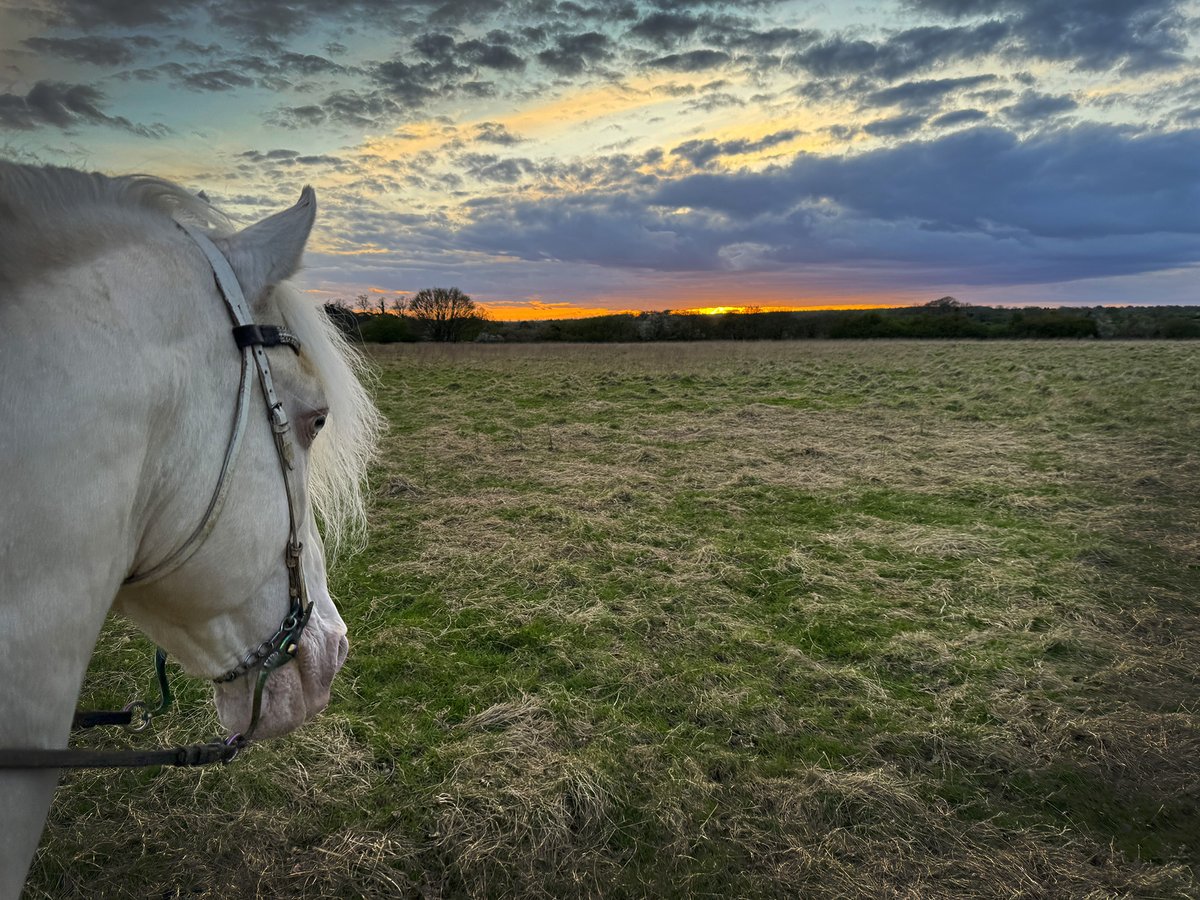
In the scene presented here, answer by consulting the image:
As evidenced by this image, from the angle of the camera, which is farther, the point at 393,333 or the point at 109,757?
the point at 393,333

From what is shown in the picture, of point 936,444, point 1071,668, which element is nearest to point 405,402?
point 936,444

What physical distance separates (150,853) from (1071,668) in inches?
181

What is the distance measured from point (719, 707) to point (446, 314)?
3011 centimetres

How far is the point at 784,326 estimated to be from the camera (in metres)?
39.7

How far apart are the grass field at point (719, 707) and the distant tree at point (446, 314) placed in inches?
954

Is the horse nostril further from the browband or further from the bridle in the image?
the browband

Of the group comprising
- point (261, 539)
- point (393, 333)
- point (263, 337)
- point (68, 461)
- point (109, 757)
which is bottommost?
point (109, 757)

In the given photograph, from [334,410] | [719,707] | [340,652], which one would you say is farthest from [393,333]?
[340,652]

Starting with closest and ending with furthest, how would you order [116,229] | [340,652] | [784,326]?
[116,229] < [340,652] < [784,326]

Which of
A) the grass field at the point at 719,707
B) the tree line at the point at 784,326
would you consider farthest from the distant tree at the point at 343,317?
the tree line at the point at 784,326

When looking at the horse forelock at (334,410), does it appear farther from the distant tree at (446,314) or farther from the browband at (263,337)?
the distant tree at (446,314)

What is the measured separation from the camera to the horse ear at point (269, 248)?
123 centimetres

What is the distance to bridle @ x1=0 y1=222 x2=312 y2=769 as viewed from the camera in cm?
117

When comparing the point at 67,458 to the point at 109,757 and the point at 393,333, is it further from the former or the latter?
the point at 393,333
